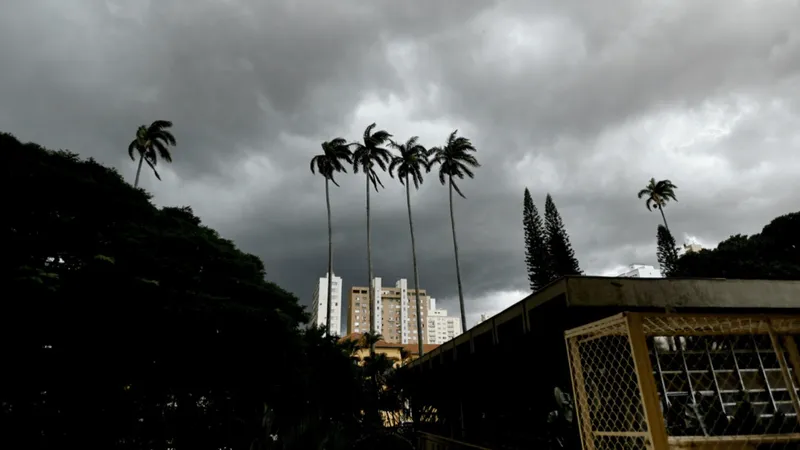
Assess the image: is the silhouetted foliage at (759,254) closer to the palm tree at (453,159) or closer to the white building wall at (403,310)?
the palm tree at (453,159)

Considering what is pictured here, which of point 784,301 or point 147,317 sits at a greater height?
point 147,317

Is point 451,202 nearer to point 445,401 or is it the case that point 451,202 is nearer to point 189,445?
point 445,401

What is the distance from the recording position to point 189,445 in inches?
550

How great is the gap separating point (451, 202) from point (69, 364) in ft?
100.0

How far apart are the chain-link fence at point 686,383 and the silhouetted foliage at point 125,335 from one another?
21.9 ft

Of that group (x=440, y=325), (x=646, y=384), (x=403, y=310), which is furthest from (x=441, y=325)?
(x=646, y=384)

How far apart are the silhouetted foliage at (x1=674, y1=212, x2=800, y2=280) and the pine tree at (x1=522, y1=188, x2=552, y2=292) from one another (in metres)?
12.5

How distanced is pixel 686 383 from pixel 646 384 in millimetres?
5456

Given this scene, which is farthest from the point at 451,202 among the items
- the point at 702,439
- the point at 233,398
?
the point at 702,439

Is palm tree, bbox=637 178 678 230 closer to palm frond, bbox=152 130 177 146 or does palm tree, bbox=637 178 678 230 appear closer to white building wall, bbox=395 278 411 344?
palm frond, bbox=152 130 177 146

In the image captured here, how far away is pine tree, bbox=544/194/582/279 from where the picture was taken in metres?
41.5

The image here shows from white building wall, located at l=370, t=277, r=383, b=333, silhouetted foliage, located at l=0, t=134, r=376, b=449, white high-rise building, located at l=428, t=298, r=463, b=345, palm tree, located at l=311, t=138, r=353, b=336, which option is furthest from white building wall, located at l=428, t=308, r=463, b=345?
silhouetted foliage, located at l=0, t=134, r=376, b=449

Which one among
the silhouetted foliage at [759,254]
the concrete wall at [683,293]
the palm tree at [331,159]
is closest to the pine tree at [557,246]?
the silhouetted foliage at [759,254]

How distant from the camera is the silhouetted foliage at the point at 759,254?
1160 inches
